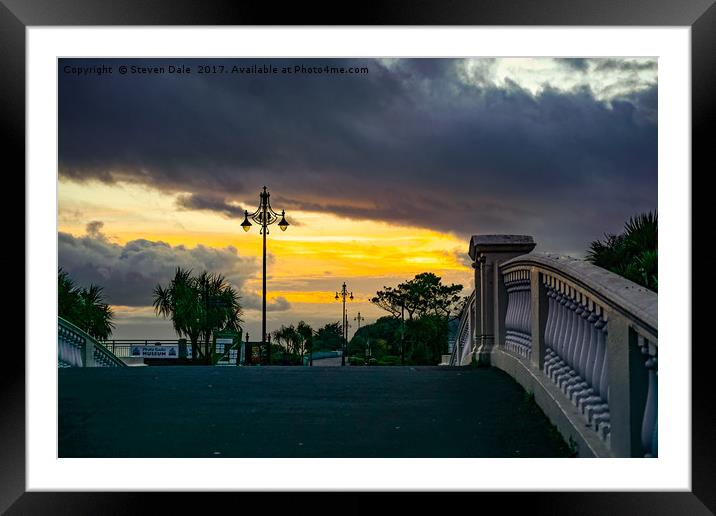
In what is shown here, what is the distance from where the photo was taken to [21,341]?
17.5 feet

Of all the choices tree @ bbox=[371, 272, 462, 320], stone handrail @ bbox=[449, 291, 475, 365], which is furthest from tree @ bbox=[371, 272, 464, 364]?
stone handrail @ bbox=[449, 291, 475, 365]

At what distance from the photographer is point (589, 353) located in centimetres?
502

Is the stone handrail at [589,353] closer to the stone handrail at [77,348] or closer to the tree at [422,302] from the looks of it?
the stone handrail at [77,348]

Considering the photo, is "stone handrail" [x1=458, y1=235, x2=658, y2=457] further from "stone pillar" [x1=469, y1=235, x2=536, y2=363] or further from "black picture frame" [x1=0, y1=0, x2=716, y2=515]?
"stone pillar" [x1=469, y1=235, x2=536, y2=363]

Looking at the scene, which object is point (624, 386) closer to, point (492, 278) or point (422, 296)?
point (492, 278)

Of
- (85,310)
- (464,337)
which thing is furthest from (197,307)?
(464,337)

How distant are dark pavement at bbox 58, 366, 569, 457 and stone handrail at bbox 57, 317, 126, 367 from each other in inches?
250

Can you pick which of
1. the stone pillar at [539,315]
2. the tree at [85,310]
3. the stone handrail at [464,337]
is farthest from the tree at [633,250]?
the tree at [85,310]

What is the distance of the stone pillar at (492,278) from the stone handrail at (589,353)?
91 centimetres

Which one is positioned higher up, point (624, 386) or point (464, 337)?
point (624, 386)

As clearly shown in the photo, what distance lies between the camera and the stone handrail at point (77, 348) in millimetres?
14313
